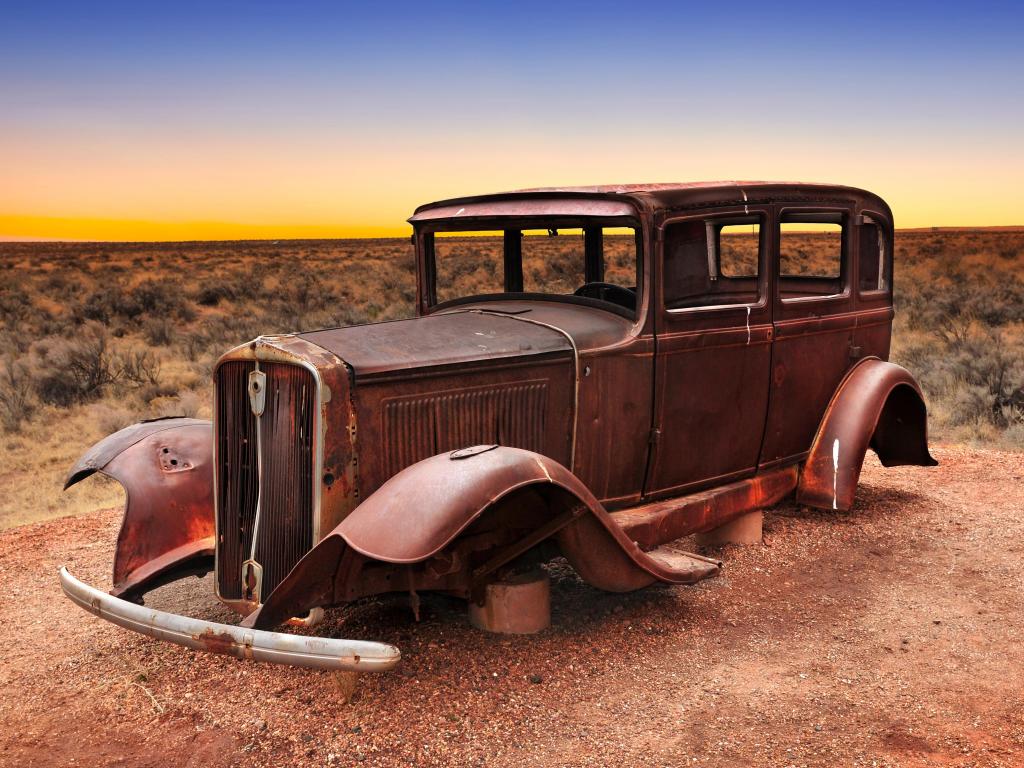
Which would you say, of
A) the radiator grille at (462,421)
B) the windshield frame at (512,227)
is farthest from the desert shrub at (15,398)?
the radiator grille at (462,421)

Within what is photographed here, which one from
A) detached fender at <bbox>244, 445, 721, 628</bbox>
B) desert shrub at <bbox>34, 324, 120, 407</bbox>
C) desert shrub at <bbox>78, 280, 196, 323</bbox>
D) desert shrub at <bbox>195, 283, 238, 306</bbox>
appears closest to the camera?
detached fender at <bbox>244, 445, 721, 628</bbox>

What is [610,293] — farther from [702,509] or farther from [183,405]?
[183,405]

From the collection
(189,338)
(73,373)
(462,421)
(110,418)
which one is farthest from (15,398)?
(462,421)

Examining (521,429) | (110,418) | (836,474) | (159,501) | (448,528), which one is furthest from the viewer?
(110,418)

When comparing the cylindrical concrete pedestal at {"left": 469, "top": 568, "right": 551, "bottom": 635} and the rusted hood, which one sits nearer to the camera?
the rusted hood

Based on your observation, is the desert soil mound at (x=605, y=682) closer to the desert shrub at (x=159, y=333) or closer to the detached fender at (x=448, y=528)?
the detached fender at (x=448, y=528)

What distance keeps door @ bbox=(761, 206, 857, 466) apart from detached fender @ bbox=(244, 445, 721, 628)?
5.59 feet

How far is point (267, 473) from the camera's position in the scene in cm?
380

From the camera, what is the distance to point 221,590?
4047 mm

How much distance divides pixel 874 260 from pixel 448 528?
4031 mm

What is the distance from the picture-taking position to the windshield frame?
14.6 feet

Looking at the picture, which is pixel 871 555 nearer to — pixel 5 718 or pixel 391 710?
pixel 391 710

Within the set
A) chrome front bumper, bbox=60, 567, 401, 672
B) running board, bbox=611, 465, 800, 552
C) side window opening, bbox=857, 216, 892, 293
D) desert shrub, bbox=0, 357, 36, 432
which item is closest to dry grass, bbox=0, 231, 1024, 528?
desert shrub, bbox=0, 357, 36, 432

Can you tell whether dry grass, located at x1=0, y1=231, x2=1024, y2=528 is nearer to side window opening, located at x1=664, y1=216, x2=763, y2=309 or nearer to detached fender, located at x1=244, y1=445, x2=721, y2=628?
side window opening, located at x1=664, y1=216, x2=763, y2=309
